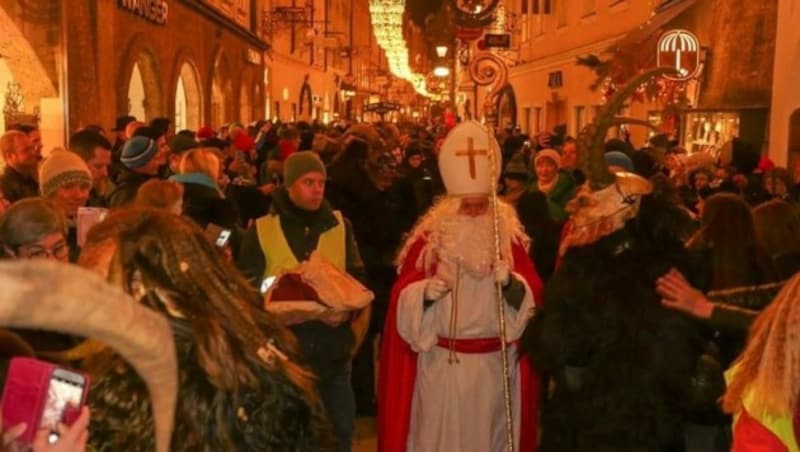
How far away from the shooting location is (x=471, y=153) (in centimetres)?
529

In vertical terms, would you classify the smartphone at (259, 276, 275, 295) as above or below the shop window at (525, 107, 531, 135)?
below

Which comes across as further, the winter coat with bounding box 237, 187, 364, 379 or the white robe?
the winter coat with bounding box 237, 187, 364, 379

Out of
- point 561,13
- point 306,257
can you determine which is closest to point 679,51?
point 306,257

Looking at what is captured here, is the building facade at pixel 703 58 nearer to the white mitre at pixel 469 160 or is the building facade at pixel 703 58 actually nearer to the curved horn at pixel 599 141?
the white mitre at pixel 469 160

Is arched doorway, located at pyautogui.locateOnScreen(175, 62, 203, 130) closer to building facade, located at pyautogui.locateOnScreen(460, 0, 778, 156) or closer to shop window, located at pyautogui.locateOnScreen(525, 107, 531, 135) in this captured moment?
building facade, located at pyautogui.locateOnScreen(460, 0, 778, 156)

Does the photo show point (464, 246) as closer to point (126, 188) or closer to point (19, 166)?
point (126, 188)

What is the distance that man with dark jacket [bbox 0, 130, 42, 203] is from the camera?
7059mm

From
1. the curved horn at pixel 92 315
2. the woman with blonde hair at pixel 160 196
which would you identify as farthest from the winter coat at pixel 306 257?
the curved horn at pixel 92 315

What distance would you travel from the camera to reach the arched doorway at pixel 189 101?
2177 cm

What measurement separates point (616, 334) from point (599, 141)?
0.96 metres

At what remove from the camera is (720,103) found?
16016 mm

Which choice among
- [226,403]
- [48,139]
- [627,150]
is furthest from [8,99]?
[226,403]

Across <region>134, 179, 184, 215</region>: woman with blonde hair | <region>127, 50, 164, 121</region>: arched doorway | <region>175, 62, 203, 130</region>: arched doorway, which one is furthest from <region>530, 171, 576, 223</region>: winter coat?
<region>175, 62, 203, 130</region>: arched doorway

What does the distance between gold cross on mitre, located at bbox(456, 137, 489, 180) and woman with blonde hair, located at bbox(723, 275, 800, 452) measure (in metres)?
2.23
